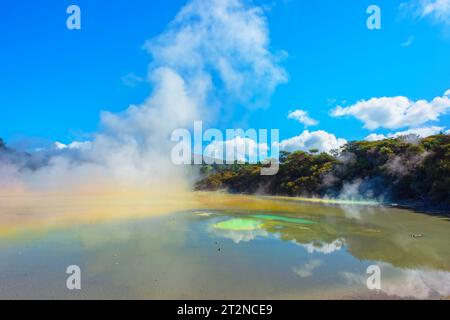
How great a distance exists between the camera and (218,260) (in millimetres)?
8219

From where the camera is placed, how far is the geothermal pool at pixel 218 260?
6.05 meters

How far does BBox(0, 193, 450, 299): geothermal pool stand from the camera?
6.05 metres

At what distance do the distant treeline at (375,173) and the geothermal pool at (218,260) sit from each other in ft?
41.3

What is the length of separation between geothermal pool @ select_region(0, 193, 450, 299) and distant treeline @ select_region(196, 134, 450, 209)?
12577 millimetres

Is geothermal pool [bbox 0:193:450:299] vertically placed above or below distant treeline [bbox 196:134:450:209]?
below

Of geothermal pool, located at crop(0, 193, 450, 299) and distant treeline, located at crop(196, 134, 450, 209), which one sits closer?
geothermal pool, located at crop(0, 193, 450, 299)

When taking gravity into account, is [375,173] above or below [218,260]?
above

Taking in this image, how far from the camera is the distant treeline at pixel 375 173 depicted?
80.7 feet

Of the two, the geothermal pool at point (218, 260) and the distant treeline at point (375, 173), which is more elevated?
the distant treeline at point (375, 173)

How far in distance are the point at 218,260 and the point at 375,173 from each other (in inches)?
1159

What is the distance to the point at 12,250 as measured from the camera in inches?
341

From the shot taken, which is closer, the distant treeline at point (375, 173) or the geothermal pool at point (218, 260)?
the geothermal pool at point (218, 260)
